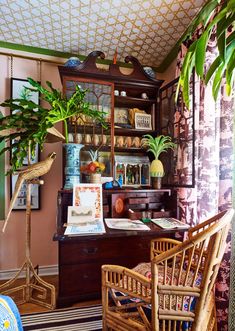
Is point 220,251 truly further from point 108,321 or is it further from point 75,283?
point 75,283

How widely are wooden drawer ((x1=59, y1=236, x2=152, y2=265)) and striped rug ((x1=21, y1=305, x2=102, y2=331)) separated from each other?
39 centimetres

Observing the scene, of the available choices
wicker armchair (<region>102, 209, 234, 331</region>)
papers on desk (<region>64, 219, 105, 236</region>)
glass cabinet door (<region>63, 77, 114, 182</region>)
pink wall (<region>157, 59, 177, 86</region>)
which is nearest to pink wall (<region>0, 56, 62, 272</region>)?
glass cabinet door (<region>63, 77, 114, 182</region>)

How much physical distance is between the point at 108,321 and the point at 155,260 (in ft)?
1.47

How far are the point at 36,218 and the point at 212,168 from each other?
186cm

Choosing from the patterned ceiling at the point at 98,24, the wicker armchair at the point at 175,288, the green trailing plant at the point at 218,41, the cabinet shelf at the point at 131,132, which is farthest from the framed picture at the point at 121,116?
the wicker armchair at the point at 175,288

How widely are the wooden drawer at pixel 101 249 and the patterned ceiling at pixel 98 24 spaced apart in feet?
6.61

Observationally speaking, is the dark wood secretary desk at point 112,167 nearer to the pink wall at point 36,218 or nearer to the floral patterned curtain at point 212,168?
the floral patterned curtain at point 212,168

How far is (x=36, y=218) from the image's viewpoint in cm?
217

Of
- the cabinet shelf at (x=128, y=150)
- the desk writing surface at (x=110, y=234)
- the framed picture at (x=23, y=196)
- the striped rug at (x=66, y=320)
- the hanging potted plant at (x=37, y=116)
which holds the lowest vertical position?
the striped rug at (x=66, y=320)

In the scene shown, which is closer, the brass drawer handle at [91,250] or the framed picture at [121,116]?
the brass drawer handle at [91,250]

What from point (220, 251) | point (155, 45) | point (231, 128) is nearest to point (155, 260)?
point (220, 251)

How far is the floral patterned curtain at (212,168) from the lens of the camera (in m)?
1.32

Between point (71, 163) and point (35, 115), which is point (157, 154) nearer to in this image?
point (71, 163)

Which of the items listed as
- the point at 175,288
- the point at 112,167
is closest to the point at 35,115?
the point at 112,167
